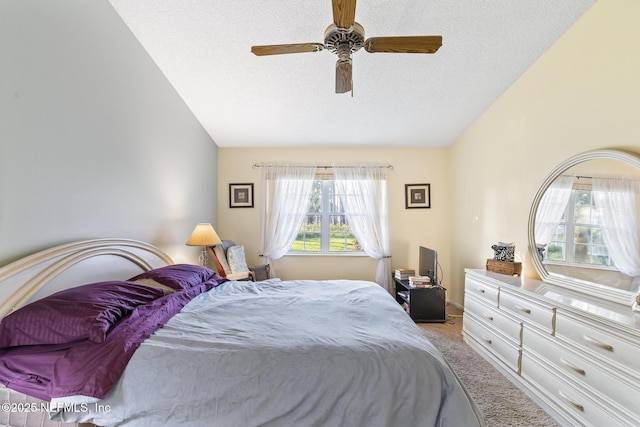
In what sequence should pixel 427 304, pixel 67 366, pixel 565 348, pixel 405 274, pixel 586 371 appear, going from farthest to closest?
pixel 405 274 → pixel 427 304 → pixel 565 348 → pixel 586 371 → pixel 67 366

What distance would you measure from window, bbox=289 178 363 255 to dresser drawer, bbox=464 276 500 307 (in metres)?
1.79

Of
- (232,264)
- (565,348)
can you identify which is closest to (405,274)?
(565,348)

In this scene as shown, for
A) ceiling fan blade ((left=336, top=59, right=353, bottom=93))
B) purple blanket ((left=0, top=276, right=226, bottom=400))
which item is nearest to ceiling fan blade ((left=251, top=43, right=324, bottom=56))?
ceiling fan blade ((left=336, top=59, right=353, bottom=93))

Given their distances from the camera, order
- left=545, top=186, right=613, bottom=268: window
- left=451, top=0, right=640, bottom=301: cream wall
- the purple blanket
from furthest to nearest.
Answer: left=545, top=186, right=613, bottom=268: window, left=451, top=0, right=640, bottom=301: cream wall, the purple blanket

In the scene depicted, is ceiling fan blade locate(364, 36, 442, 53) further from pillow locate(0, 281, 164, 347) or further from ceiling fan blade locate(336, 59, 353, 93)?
pillow locate(0, 281, 164, 347)

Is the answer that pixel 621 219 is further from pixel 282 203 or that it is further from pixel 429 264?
pixel 282 203

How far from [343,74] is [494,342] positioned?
2.58m

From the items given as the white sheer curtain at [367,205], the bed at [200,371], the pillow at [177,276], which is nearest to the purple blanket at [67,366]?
the bed at [200,371]

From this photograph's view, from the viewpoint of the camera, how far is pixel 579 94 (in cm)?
217

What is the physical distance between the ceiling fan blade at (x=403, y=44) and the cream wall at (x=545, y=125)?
1347 mm

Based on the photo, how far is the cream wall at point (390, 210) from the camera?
170 inches

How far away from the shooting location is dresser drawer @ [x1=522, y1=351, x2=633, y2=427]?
1.49 m

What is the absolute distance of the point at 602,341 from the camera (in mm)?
1530

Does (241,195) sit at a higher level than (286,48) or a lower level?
lower
